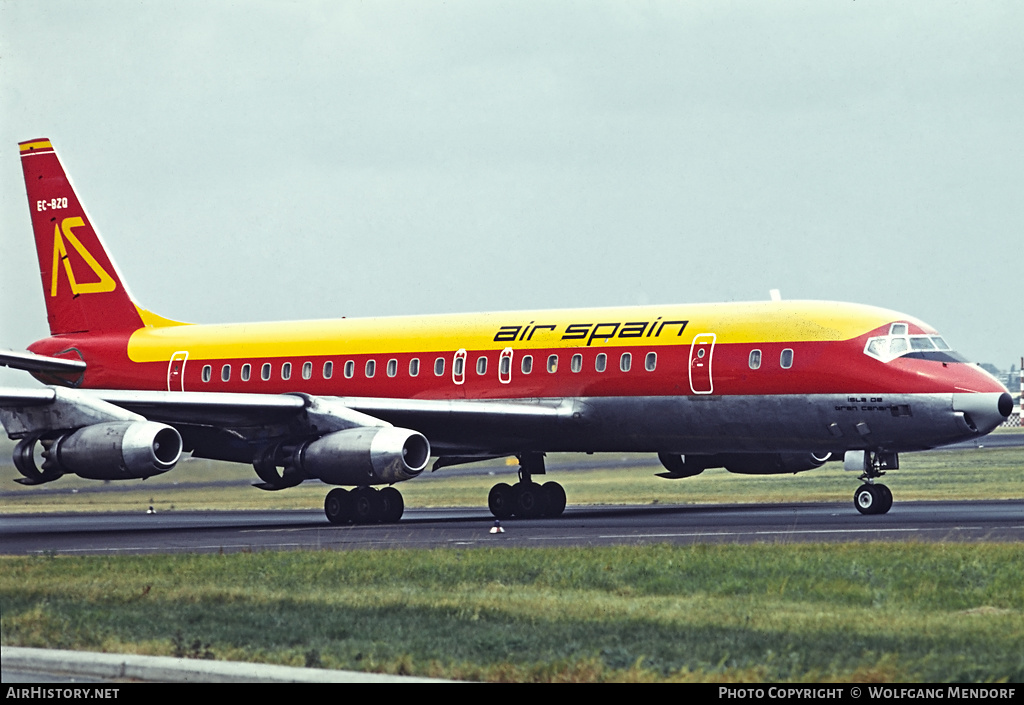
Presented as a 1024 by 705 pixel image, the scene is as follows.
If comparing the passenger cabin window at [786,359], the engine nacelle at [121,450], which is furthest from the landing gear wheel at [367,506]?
A: the passenger cabin window at [786,359]

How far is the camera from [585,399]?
105ft

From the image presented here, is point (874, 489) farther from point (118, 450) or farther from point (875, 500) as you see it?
point (118, 450)

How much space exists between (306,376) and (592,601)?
21.8m

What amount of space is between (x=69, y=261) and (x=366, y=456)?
51.0 ft

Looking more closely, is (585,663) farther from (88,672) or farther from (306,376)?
(306,376)

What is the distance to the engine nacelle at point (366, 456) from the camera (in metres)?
29.5

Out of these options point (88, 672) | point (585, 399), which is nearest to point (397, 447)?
point (585, 399)

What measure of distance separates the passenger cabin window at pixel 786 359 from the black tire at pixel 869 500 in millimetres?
2776

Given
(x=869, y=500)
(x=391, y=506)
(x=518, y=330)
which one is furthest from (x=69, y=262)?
(x=869, y=500)

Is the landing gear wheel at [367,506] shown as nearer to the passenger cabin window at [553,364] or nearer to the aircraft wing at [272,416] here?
the aircraft wing at [272,416]

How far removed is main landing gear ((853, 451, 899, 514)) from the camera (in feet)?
96.0

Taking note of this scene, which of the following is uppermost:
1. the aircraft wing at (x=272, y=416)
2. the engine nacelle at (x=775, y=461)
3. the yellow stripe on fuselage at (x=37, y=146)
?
the yellow stripe on fuselage at (x=37, y=146)

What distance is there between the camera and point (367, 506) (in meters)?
32.3
